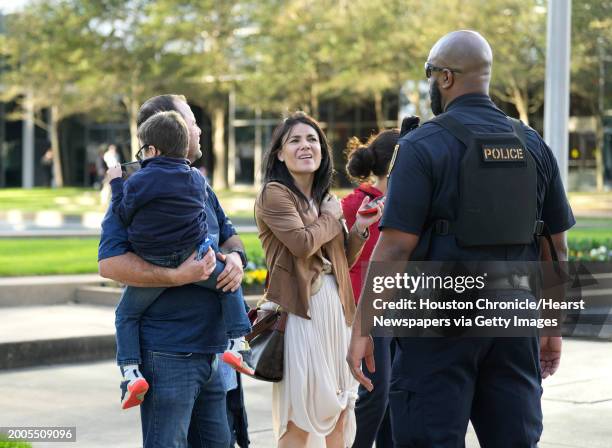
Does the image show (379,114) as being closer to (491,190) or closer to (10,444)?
(10,444)

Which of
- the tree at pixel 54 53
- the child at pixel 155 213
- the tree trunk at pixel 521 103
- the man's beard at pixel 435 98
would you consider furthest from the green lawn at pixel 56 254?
the tree at pixel 54 53

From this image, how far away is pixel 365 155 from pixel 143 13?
3824cm

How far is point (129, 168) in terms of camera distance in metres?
4.72

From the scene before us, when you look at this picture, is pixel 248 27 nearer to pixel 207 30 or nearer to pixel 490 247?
pixel 207 30

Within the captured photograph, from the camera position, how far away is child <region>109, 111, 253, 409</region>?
443 centimetres

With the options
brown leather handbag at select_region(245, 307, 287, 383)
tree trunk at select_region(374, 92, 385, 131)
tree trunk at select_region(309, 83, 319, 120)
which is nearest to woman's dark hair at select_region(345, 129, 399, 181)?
brown leather handbag at select_region(245, 307, 287, 383)

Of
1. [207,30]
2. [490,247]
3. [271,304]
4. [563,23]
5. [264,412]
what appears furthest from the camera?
[207,30]

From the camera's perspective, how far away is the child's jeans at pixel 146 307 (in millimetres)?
4453

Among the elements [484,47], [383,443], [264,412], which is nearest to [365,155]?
[383,443]

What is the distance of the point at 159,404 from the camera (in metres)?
4.46

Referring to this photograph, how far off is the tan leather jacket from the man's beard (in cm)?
138

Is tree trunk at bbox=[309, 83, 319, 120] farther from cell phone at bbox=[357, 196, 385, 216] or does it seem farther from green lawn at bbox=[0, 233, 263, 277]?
cell phone at bbox=[357, 196, 385, 216]

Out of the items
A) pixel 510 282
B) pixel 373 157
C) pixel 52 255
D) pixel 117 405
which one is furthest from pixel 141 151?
pixel 52 255

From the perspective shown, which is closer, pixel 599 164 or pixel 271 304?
pixel 271 304
